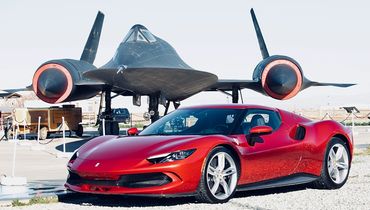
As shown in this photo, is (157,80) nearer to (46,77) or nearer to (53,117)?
(46,77)

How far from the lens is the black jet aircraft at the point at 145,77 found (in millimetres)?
19188

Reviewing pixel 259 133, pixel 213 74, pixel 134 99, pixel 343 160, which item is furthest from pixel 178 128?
pixel 134 99

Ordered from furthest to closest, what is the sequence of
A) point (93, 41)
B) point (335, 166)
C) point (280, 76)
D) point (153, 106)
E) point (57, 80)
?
1. point (93, 41)
2. point (280, 76)
3. point (57, 80)
4. point (153, 106)
5. point (335, 166)

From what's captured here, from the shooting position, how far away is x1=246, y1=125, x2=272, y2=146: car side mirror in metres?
6.52

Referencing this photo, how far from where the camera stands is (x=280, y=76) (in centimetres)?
2431

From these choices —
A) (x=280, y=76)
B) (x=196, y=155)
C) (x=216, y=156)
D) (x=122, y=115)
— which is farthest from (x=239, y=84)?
(x=196, y=155)

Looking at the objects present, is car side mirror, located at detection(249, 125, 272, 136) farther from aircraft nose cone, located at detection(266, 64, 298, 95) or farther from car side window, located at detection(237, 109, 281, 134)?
aircraft nose cone, located at detection(266, 64, 298, 95)

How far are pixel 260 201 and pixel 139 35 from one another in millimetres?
16730

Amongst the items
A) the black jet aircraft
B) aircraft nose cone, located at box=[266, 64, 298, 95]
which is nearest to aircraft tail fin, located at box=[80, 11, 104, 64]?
the black jet aircraft

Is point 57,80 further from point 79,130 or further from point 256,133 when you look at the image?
point 256,133

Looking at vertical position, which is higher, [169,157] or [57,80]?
[57,80]

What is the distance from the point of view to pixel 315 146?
728 centimetres

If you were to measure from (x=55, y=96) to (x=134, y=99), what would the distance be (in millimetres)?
3094

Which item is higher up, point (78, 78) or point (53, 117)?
point (78, 78)
